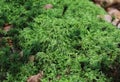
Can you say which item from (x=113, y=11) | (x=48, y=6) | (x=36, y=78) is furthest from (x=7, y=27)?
(x=113, y=11)

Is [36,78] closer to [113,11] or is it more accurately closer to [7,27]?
[7,27]

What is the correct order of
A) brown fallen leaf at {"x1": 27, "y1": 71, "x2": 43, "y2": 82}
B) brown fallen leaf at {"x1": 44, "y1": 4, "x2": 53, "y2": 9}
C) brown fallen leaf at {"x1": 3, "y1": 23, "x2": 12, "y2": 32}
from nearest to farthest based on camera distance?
1. brown fallen leaf at {"x1": 27, "y1": 71, "x2": 43, "y2": 82}
2. brown fallen leaf at {"x1": 3, "y1": 23, "x2": 12, "y2": 32}
3. brown fallen leaf at {"x1": 44, "y1": 4, "x2": 53, "y2": 9}

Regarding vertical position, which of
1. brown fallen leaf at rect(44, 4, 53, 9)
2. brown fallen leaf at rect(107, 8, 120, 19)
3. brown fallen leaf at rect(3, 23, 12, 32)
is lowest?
brown fallen leaf at rect(107, 8, 120, 19)

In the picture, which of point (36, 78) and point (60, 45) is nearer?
point (36, 78)

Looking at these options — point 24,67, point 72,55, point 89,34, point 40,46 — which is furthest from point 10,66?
point 89,34

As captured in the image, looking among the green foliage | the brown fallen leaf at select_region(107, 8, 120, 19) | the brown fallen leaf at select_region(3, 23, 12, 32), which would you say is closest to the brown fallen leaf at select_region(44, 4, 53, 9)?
the green foliage

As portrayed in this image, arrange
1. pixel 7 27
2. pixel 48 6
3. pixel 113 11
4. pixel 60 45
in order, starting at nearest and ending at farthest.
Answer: pixel 60 45 < pixel 7 27 < pixel 48 6 < pixel 113 11

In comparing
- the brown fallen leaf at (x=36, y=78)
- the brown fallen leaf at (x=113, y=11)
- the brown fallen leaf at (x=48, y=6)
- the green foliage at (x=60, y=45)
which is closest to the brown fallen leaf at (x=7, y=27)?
the green foliage at (x=60, y=45)

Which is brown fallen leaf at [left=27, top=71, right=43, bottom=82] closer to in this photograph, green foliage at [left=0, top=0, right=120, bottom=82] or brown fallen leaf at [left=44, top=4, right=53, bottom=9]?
green foliage at [left=0, top=0, right=120, bottom=82]

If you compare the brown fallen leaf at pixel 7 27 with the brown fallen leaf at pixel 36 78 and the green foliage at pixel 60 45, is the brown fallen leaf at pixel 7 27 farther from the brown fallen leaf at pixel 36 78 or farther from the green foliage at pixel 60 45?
the brown fallen leaf at pixel 36 78
